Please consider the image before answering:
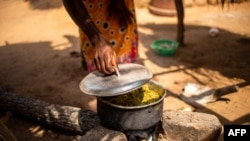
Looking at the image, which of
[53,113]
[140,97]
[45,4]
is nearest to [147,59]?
[53,113]

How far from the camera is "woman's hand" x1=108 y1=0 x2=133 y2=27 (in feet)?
9.36

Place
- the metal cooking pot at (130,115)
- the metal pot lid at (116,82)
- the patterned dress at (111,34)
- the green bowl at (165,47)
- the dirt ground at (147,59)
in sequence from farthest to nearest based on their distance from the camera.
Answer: the green bowl at (165,47) < the dirt ground at (147,59) < the patterned dress at (111,34) < the metal cooking pot at (130,115) < the metal pot lid at (116,82)

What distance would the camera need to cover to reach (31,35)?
279 inches

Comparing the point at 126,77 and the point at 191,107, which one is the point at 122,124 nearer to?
the point at 126,77

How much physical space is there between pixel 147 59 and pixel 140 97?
3.11 m

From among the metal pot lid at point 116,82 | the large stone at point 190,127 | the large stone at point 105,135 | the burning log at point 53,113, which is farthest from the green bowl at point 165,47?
the large stone at point 105,135

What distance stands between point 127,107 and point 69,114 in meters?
1.28

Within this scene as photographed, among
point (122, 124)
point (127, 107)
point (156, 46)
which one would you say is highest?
point (127, 107)

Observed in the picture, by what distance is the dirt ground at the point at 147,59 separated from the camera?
11.9 ft

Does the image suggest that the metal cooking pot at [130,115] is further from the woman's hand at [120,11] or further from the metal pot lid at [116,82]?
the woman's hand at [120,11]

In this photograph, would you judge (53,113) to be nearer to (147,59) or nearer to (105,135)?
(105,135)

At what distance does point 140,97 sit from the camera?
230 centimetres

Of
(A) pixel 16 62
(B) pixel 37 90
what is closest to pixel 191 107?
(B) pixel 37 90

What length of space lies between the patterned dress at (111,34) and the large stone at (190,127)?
3.24 feet
